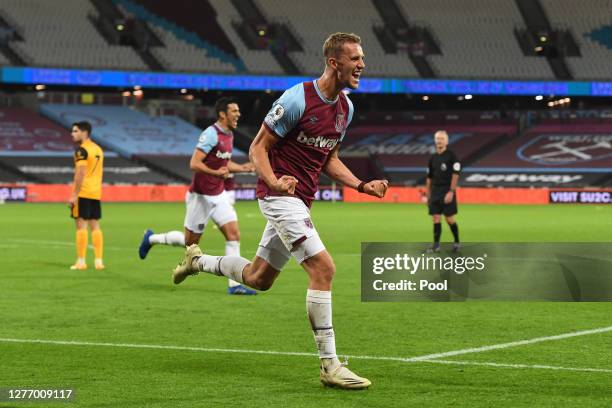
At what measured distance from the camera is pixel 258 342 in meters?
9.67

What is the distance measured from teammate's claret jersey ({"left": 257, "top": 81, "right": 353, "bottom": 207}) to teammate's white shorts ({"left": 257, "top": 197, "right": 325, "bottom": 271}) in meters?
0.10

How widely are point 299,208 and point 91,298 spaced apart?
602cm

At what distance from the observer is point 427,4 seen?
63344 mm

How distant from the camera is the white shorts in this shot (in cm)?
1373

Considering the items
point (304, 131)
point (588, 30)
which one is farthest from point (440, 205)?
point (588, 30)

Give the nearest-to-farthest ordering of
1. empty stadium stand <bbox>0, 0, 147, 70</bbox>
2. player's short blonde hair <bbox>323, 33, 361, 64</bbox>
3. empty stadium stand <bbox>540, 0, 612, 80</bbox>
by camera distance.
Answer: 1. player's short blonde hair <bbox>323, 33, 361, 64</bbox>
2. empty stadium stand <bbox>0, 0, 147, 70</bbox>
3. empty stadium stand <bbox>540, 0, 612, 80</bbox>

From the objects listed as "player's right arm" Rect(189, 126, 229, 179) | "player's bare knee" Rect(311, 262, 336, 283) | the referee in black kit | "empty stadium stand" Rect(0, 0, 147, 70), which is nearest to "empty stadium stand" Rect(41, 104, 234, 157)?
"empty stadium stand" Rect(0, 0, 147, 70)

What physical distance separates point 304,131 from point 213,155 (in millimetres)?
6029

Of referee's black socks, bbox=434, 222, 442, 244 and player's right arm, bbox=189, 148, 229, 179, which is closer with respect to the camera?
player's right arm, bbox=189, 148, 229, 179

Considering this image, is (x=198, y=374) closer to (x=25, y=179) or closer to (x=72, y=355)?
(x=72, y=355)

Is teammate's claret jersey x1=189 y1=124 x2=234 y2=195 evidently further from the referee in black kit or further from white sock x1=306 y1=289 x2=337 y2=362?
the referee in black kit

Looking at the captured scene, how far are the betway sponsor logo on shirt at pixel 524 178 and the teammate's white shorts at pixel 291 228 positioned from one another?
52.0 m

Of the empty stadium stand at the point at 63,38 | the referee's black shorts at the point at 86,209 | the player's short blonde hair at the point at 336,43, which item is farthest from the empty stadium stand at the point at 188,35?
the player's short blonde hair at the point at 336,43

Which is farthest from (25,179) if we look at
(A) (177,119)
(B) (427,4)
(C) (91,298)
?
(C) (91,298)
